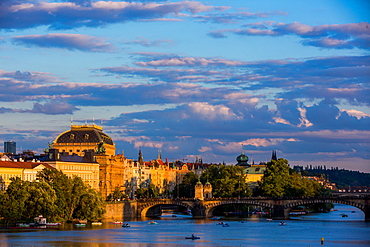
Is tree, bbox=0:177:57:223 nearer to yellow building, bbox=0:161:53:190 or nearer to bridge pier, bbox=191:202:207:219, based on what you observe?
yellow building, bbox=0:161:53:190

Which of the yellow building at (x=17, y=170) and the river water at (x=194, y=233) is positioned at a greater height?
the yellow building at (x=17, y=170)

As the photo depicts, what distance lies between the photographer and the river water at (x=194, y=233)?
119 meters

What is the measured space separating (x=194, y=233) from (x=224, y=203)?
4972 cm

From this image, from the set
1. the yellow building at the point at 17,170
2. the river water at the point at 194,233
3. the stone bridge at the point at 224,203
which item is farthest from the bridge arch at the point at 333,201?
the yellow building at the point at 17,170

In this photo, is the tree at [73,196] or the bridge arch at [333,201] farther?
the bridge arch at [333,201]

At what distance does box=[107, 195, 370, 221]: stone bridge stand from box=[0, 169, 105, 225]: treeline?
20039mm

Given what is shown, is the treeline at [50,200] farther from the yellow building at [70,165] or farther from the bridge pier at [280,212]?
the bridge pier at [280,212]

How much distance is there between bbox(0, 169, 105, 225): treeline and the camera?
13812 cm

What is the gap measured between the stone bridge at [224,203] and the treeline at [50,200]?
20039 mm

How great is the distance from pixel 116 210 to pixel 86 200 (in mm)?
25922

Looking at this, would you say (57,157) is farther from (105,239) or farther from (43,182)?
(105,239)

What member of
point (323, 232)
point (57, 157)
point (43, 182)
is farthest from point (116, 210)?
point (323, 232)

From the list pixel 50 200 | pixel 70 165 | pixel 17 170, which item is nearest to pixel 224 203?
pixel 70 165

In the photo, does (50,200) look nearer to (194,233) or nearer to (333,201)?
(194,233)
